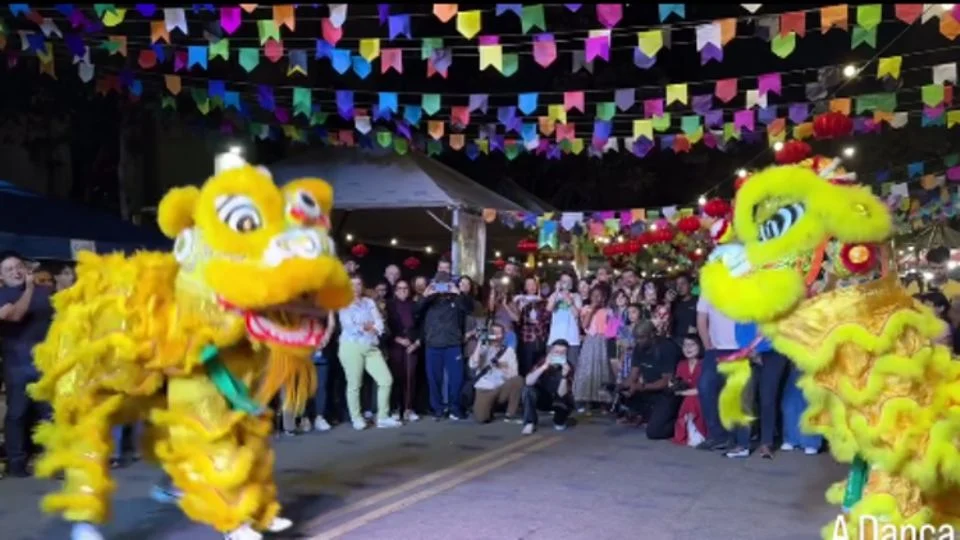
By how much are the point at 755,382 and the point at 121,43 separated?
7043 mm

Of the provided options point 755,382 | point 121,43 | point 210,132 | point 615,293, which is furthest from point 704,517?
point 210,132

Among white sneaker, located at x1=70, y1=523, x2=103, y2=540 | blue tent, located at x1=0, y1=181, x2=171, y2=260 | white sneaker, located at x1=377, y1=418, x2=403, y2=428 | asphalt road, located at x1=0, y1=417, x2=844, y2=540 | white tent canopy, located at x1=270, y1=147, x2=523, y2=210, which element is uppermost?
white tent canopy, located at x1=270, y1=147, x2=523, y2=210

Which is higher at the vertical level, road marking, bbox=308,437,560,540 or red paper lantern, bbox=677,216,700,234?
red paper lantern, bbox=677,216,700,234

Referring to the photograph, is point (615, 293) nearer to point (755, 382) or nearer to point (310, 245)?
point (755, 382)

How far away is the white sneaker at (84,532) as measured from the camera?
4941 millimetres

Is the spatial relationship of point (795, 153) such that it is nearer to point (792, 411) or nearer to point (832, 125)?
point (832, 125)

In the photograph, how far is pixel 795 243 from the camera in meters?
4.30

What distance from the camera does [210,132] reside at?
47.2ft

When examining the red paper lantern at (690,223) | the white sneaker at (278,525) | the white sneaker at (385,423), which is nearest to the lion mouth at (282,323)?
the white sneaker at (278,525)

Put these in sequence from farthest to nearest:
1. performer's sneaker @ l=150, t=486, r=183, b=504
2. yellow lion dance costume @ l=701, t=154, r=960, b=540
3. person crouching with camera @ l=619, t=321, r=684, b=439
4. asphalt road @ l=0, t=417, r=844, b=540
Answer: person crouching with camera @ l=619, t=321, r=684, b=439, performer's sneaker @ l=150, t=486, r=183, b=504, asphalt road @ l=0, t=417, r=844, b=540, yellow lion dance costume @ l=701, t=154, r=960, b=540

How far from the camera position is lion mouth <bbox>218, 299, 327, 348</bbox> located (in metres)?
4.79

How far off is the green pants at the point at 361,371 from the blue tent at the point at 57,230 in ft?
10.6

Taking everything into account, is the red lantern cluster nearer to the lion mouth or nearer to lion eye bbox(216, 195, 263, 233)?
the lion mouth

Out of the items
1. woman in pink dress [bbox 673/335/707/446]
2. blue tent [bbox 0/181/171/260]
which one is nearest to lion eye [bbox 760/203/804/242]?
woman in pink dress [bbox 673/335/707/446]
